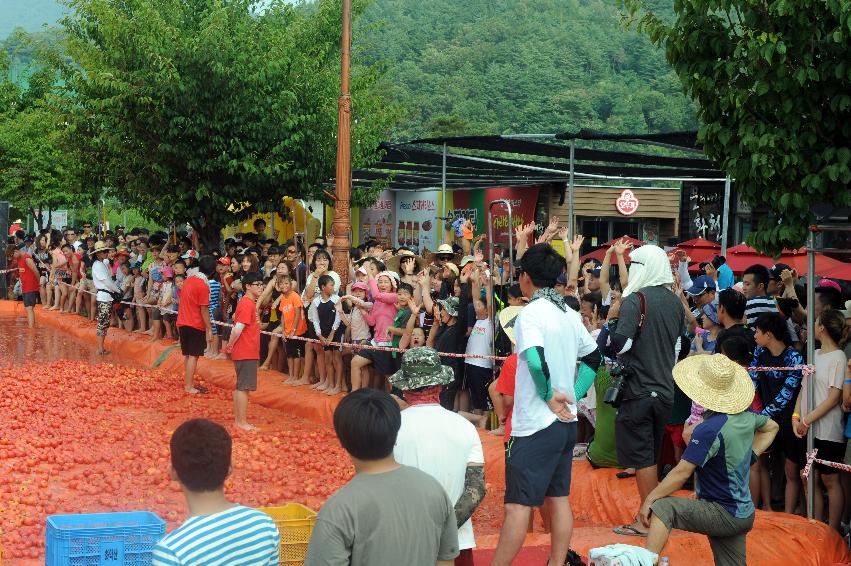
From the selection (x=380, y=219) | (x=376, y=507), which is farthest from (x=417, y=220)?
(x=376, y=507)

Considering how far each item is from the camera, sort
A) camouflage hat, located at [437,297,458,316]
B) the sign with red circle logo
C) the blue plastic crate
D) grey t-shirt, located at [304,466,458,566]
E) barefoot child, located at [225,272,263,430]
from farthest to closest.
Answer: the sign with red circle logo < barefoot child, located at [225,272,263,430] < camouflage hat, located at [437,297,458,316] < the blue plastic crate < grey t-shirt, located at [304,466,458,566]

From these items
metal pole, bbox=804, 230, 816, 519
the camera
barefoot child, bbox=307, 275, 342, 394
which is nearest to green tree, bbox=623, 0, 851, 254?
metal pole, bbox=804, 230, 816, 519

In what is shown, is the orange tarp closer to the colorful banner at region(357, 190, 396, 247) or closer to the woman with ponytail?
the woman with ponytail

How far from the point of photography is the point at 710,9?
25.3 feet

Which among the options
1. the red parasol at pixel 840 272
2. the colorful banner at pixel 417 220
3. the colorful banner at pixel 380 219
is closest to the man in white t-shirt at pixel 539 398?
the red parasol at pixel 840 272

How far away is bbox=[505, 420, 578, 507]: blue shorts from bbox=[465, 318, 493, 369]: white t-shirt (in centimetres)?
503

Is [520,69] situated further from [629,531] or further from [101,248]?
[629,531]

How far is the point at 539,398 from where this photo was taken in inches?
236

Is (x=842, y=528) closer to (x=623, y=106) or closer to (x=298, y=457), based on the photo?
(x=298, y=457)

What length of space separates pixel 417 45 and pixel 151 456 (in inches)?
3822

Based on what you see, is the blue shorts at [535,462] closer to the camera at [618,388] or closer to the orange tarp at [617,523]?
the orange tarp at [617,523]

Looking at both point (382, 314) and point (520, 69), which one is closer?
point (382, 314)

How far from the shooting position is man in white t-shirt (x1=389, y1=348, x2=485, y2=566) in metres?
5.06

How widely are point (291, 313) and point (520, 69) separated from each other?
77.8 metres
